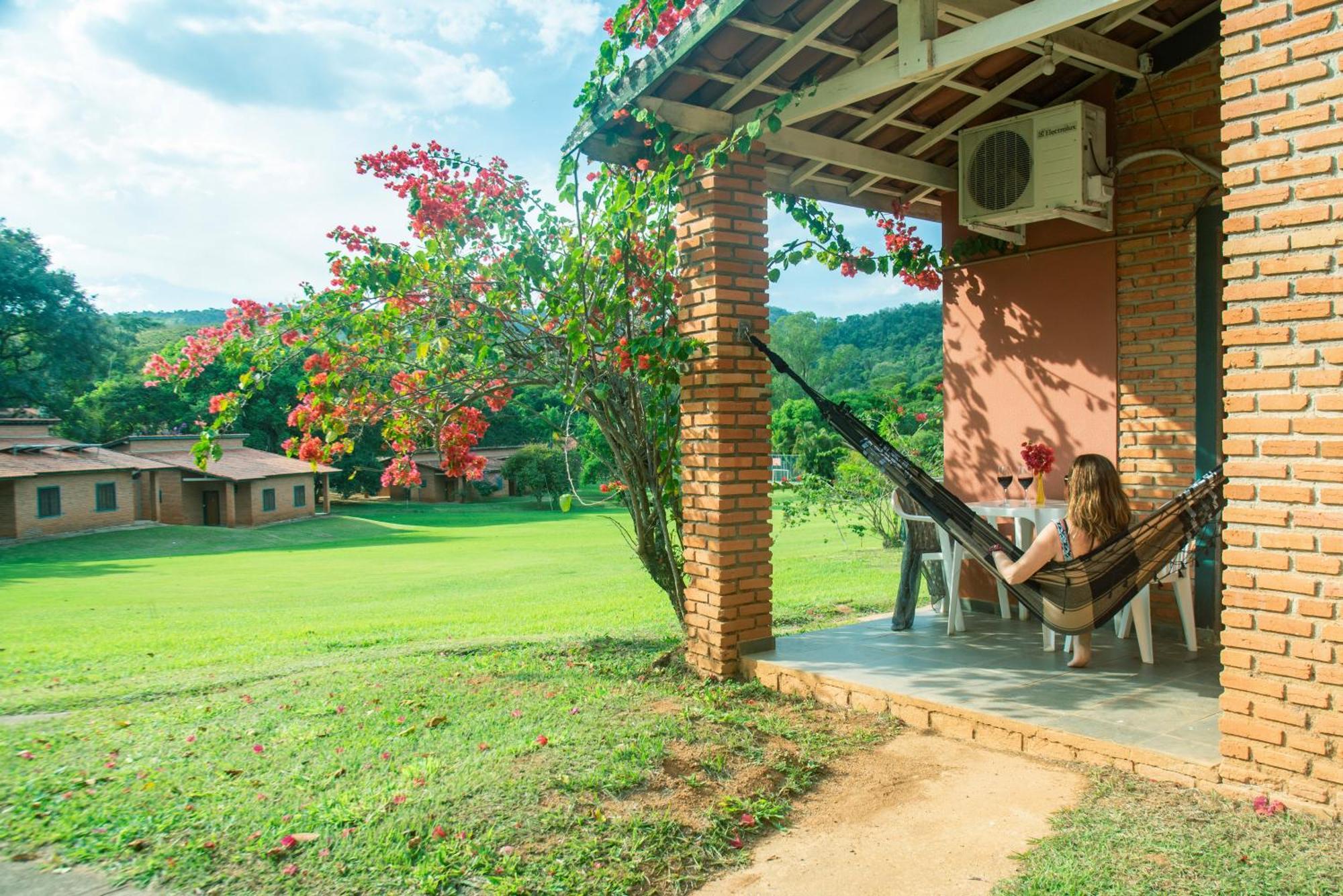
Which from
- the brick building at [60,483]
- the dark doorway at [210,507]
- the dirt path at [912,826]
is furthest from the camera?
the dark doorway at [210,507]

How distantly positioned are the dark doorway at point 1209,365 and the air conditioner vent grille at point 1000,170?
3.26ft

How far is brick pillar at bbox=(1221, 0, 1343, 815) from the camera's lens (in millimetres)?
2465

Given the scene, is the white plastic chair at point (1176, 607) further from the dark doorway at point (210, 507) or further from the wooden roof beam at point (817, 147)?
the dark doorway at point (210, 507)

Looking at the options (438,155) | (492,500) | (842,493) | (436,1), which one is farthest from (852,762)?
(492,500)

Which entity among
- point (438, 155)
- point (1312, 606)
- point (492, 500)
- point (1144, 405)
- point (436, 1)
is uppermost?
point (436, 1)

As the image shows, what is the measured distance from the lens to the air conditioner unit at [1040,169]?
4.71 meters

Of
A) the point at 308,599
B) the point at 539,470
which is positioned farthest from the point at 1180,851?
the point at 539,470

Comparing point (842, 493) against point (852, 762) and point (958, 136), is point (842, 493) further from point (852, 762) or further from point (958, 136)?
point (852, 762)

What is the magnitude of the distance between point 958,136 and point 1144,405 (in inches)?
75.2

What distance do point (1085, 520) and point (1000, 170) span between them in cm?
210

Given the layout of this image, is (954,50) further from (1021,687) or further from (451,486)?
(451,486)

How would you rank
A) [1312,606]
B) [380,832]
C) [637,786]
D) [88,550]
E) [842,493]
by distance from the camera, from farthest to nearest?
[88,550] → [842,493] → [637,786] → [380,832] → [1312,606]

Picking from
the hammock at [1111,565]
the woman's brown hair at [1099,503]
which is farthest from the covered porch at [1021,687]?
the woman's brown hair at [1099,503]

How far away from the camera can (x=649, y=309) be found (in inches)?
182
